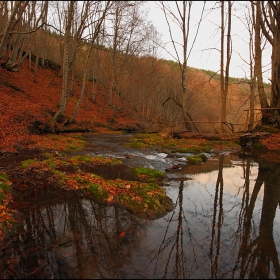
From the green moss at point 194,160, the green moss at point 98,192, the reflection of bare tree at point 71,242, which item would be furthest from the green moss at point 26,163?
the green moss at point 194,160

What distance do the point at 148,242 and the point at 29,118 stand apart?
12.7 m

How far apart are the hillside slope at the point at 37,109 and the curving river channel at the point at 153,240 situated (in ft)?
22.2

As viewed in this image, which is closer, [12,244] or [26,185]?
[12,244]

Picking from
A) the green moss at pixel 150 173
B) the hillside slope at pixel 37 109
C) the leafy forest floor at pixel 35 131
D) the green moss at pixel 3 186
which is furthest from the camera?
the hillside slope at pixel 37 109

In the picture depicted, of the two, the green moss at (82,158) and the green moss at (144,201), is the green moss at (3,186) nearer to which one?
the green moss at (144,201)

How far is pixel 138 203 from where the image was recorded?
552 centimetres

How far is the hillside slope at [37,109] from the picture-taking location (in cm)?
1245

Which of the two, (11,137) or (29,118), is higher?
(29,118)

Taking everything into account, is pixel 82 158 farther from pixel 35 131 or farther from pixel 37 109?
pixel 37 109

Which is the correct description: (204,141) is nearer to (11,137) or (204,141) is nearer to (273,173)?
(273,173)

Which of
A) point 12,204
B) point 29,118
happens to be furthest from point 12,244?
point 29,118

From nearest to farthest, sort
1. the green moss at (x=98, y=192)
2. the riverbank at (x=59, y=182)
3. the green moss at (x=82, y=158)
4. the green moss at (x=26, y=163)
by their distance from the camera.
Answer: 1. the riverbank at (x=59, y=182)
2. the green moss at (x=98, y=192)
3. the green moss at (x=26, y=163)
4. the green moss at (x=82, y=158)

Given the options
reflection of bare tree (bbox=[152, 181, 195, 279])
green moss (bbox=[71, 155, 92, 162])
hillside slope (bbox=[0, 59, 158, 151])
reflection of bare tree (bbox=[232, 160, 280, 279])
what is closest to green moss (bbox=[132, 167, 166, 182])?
green moss (bbox=[71, 155, 92, 162])

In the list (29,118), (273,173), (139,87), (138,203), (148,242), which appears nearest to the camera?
(148,242)
